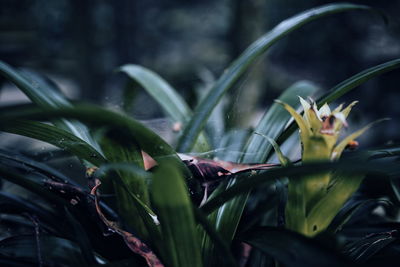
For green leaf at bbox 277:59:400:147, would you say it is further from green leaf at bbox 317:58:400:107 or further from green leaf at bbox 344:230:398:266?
green leaf at bbox 344:230:398:266

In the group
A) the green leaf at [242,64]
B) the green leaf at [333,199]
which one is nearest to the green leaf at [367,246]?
the green leaf at [333,199]

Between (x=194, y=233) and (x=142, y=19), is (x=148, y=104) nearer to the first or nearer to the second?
(x=194, y=233)

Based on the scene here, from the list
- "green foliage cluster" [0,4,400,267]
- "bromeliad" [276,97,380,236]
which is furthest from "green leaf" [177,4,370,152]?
"bromeliad" [276,97,380,236]

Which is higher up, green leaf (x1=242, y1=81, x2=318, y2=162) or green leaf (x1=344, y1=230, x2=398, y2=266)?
green leaf (x1=242, y1=81, x2=318, y2=162)

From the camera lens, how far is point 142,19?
4.64 meters

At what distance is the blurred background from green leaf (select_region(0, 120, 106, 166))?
1.25 m

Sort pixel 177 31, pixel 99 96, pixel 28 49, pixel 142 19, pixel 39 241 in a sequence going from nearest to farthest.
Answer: pixel 39 241 < pixel 99 96 < pixel 28 49 < pixel 142 19 < pixel 177 31

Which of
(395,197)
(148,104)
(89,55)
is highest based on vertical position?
(89,55)

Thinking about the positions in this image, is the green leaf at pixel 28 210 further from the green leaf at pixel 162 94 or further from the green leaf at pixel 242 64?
the green leaf at pixel 162 94

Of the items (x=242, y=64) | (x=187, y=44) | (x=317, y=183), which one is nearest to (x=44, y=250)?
(x=317, y=183)

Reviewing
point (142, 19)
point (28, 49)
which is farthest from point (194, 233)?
point (142, 19)

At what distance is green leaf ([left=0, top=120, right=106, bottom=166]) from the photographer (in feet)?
1.43

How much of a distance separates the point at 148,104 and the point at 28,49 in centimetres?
321

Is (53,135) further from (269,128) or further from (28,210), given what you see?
(269,128)
